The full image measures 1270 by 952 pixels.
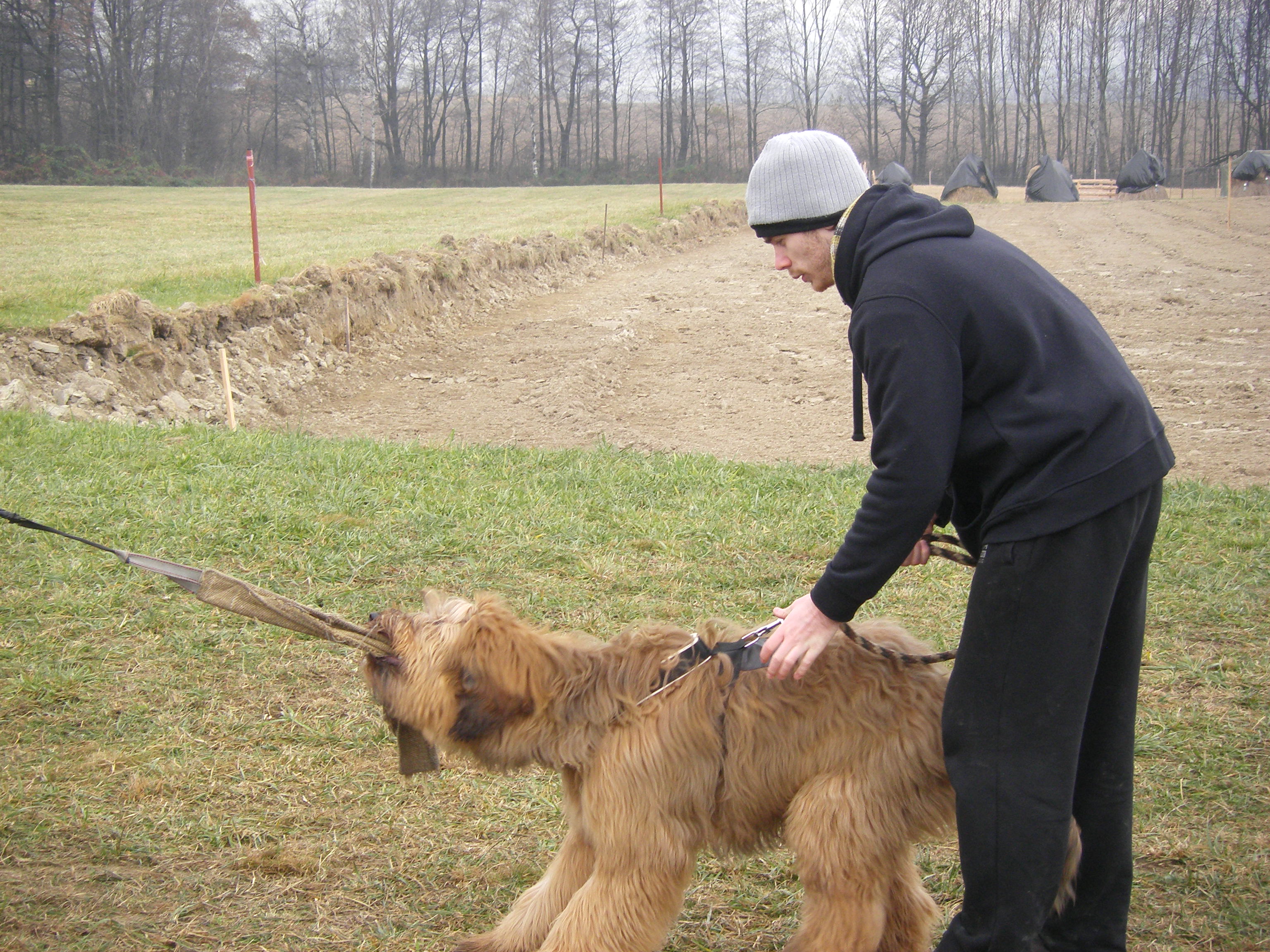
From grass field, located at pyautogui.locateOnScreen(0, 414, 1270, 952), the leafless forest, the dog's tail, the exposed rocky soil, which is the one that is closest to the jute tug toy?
grass field, located at pyautogui.locateOnScreen(0, 414, 1270, 952)

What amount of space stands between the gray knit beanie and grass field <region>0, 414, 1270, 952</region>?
2.07m

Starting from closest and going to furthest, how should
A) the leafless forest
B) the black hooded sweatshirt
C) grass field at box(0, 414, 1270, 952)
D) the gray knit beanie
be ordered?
the black hooded sweatshirt, the gray knit beanie, grass field at box(0, 414, 1270, 952), the leafless forest

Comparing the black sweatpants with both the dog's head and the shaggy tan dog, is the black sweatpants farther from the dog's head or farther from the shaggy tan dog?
the dog's head

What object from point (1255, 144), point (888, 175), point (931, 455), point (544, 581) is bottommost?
point (544, 581)

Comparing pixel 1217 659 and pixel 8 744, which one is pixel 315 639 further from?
pixel 1217 659

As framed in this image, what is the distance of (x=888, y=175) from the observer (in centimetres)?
4197

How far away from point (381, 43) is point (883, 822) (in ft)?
252

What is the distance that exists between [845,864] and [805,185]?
5.35ft

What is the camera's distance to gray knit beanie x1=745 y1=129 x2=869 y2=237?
2.36 meters

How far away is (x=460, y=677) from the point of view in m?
2.66

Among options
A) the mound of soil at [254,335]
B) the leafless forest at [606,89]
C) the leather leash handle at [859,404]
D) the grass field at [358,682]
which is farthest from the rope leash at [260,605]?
the leafless forest at [606,89]

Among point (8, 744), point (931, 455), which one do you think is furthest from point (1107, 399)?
point (8, 744)

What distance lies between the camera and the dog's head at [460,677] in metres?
2.67

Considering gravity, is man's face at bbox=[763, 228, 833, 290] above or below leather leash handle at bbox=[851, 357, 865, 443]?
above
